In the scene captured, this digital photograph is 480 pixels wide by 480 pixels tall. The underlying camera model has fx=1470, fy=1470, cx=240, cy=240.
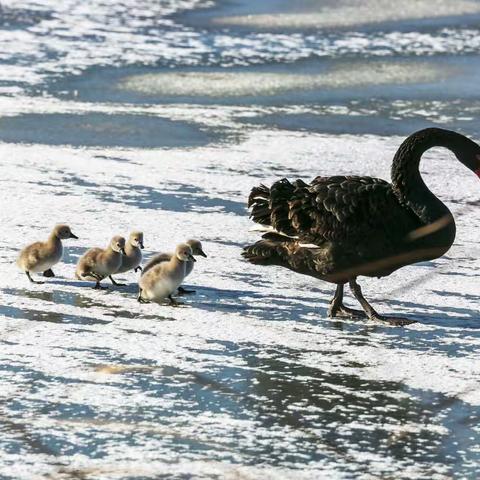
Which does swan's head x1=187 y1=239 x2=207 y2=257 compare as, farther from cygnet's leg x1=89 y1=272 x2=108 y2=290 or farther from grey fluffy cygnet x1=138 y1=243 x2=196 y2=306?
cygnet's leg x1=89 y1=272 x2=108 y2=290

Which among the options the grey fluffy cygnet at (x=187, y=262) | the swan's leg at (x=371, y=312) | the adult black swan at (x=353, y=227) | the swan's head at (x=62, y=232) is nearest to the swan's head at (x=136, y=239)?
the grey fluffy cygnet at (x=187, y=262)

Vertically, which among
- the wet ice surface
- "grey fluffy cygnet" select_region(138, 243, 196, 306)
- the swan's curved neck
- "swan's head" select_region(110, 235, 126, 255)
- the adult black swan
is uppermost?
the swan's curved neck

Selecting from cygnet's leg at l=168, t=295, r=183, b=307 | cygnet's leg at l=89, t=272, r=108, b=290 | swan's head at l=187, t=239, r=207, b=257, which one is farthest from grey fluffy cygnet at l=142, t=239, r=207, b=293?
cygnet's leg at l=89, t=272, r=108, b=290

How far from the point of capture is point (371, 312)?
7.12 metres

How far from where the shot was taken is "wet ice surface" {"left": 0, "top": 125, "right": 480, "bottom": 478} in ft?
17.5

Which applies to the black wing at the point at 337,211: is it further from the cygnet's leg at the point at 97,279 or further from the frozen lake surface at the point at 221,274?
the cygnet's leg at the point at 97,279

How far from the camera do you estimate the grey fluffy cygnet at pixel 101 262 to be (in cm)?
754

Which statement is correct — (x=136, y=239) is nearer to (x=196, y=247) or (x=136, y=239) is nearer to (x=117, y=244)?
(x=117, y=244)

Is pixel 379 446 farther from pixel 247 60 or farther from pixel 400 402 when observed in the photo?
pixel 247 60

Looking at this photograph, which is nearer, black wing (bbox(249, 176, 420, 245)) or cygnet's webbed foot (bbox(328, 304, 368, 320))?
black wing (bbox(249, 176, 420, 245))

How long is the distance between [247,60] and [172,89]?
4.84 ft

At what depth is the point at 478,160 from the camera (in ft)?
25.0

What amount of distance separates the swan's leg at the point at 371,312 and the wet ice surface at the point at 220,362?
0.05 m

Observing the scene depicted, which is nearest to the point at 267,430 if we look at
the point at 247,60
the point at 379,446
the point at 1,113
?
the point at 379,446
